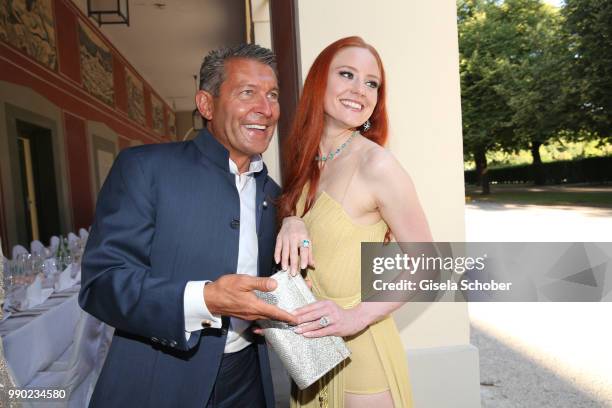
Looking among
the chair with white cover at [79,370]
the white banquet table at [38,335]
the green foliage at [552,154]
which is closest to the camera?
the white banquet table at [38,335]

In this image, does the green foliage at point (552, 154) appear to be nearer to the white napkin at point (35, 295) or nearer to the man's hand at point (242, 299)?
the white napkin at point (35, 295)

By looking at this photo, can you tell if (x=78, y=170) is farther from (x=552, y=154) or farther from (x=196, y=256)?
(x=552, y=154)

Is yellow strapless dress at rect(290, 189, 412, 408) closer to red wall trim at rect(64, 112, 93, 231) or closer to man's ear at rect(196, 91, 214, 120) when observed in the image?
man's ear at rect(196, 91, 214, 120)

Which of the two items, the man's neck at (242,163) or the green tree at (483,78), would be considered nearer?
the man's neck at (242,163)

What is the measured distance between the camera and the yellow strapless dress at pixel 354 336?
1.64 metres

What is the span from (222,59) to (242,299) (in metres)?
0.83

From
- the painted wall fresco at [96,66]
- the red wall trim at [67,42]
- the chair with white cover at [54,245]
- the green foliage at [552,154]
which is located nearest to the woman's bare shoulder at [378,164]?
the chair with white cover at [54,245]

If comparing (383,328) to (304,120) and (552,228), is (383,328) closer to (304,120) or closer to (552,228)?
(304,120)

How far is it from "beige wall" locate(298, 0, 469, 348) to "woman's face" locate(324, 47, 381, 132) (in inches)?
59.2

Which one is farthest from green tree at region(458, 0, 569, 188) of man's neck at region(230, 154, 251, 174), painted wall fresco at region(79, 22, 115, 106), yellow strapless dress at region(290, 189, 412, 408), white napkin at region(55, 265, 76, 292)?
man's neck at region(230, 154, 251, 174)

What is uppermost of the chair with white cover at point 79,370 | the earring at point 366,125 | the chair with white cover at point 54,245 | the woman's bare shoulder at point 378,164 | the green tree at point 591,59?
the green tree at point 591,59

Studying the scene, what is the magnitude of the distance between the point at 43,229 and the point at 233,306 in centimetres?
750

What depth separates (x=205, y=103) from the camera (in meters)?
1.65

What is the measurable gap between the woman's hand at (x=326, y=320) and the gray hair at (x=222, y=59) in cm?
79
